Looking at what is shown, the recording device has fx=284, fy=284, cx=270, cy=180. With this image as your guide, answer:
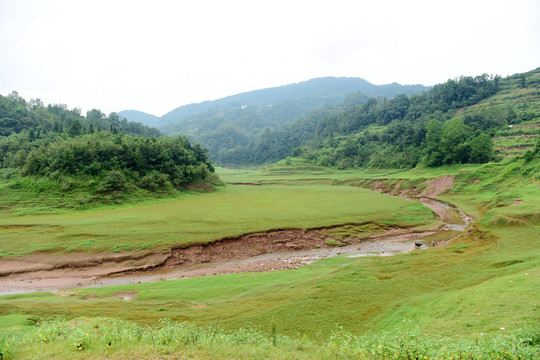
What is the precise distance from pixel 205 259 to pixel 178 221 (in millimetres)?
7488

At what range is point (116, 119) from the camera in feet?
429

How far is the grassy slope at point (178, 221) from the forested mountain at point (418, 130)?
38.4 meters

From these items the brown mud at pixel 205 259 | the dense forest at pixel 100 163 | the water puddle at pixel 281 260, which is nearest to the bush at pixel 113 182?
the dense forest at pixel 100 163

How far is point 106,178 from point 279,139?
151m

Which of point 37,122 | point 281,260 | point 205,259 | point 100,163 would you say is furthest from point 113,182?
point 37,122

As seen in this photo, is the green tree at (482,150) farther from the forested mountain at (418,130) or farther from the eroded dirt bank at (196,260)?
the eroded dirt bank at (196,260)

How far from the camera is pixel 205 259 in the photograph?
25453mm

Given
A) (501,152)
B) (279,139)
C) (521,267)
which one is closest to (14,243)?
(521,267)

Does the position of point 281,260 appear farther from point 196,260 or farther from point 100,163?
point 100,163

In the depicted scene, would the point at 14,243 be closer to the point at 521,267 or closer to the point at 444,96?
the point at 521,267

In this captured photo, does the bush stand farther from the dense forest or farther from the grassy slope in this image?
the grassy slope

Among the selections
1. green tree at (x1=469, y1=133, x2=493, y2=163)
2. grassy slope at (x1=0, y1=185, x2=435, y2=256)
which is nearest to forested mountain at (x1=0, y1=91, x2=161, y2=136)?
grassy slope at (x1=0, y1=185, x2=435, y2=256)

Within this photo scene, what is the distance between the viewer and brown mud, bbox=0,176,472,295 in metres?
21.6

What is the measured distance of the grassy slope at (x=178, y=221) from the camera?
2546 cm
